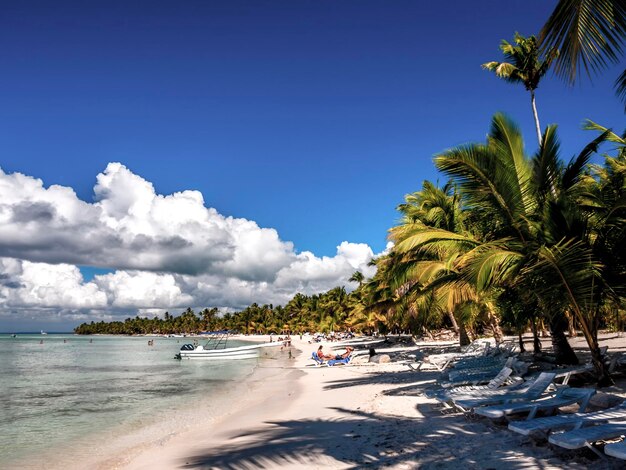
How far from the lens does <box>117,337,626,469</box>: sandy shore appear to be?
5984 millimetres

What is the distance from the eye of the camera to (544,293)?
869 cm

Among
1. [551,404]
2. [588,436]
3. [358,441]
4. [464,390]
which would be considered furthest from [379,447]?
[588,436]

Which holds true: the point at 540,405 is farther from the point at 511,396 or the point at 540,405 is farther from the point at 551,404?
the point at 511,396

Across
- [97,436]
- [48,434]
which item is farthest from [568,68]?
[48,434]

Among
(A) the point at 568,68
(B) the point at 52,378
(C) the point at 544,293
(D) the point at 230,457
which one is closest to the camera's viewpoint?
(A) the point at 568,68

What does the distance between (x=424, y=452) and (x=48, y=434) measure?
11.2 metres

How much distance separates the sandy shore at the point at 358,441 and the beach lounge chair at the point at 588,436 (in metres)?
0.39

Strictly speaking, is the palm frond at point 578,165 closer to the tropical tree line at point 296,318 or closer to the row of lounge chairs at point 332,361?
the row of lounge chairs at point 332,361

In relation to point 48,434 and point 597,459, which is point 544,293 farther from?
point 48,434

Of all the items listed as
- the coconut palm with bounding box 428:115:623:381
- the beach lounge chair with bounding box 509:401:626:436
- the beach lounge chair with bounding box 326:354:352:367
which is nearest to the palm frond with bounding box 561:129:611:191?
the coconut palm with bounding box 428:115:623:381

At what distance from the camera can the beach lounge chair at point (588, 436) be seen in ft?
15.8

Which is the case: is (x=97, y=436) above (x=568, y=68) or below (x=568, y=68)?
below

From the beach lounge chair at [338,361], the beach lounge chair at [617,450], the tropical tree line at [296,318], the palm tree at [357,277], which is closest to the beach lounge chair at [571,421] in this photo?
the beach lounge chair at [617,450]

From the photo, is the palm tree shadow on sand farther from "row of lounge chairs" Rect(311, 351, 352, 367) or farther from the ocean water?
"row of lounge chairs" Rect(311, 351, 352, 367)
